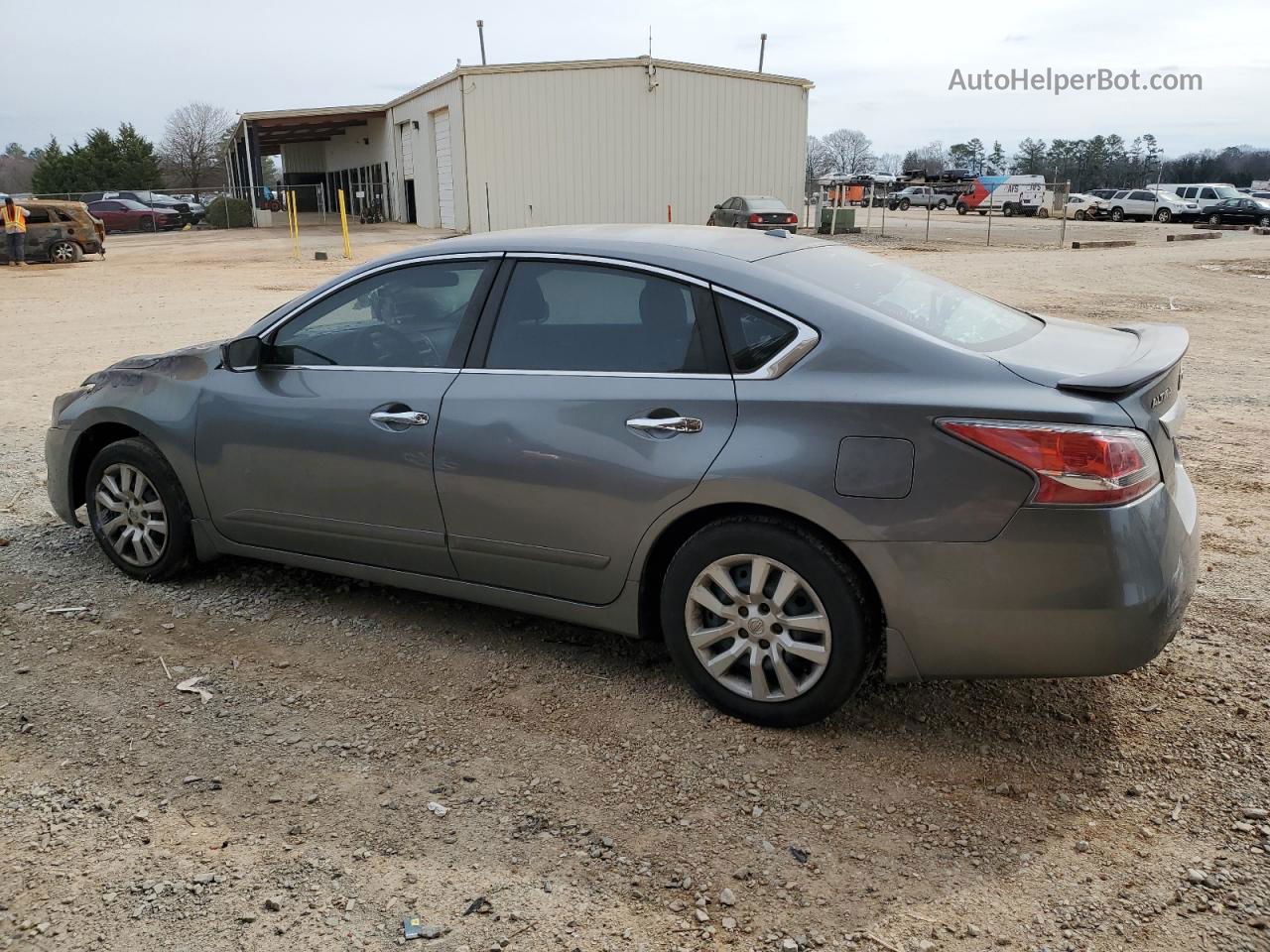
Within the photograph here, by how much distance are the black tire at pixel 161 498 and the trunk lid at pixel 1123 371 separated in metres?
3.43

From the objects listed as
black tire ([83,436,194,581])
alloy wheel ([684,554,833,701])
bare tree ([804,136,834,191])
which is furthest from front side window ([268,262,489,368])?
bare tree ([804,136,834,191])

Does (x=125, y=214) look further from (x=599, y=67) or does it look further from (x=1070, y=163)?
(x=1070, y=163)

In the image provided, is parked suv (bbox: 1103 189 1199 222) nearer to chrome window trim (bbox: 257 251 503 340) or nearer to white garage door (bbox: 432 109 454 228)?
white garage door (bbox: 432 109 454 228)

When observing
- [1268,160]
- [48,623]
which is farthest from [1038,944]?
[1268,160]

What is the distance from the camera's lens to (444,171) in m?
35.4

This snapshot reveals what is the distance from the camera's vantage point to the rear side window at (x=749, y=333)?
340cm

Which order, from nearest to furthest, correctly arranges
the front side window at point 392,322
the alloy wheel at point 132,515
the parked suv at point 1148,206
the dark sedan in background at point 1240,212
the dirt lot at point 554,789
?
the dirt lot at point 554,789 → the front side window at point 392,322 → the alloy wheel at point 132,515 → the dark sedan in background at point 1240,212 → the parked suv at point 1148,206

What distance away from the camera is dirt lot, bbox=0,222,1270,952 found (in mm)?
2639

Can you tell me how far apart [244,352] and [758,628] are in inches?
95.4

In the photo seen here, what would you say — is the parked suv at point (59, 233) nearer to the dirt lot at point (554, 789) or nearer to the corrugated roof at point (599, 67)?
the corrugated roof at point (599, 67)

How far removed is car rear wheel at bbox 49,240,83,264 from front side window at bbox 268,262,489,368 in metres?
25.5

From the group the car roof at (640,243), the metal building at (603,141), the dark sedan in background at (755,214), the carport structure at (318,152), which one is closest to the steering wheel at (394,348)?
the car roof at (640,243)

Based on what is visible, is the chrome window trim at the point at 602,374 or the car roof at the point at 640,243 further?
the car roof at the point at 640,243

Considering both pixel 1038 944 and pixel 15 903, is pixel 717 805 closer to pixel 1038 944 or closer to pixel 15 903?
pixel 1038 944
